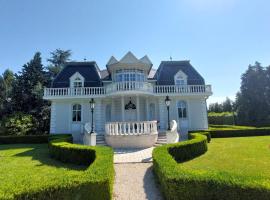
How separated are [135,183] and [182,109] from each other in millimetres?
15799

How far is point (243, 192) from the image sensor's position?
15.8 ft

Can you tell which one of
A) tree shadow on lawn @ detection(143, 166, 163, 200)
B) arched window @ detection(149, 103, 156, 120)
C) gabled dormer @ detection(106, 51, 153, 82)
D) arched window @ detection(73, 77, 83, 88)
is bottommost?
tree shadow on lawn @ detection(143, 166, 163, 200)

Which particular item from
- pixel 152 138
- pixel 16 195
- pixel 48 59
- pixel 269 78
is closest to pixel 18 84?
pixel 48 59

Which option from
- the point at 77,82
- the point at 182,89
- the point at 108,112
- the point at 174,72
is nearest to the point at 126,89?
the point at 108,112

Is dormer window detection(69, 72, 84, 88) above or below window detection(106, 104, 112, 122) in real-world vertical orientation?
above

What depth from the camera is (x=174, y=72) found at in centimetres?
2395

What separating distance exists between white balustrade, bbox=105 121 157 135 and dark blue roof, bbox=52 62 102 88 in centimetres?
808

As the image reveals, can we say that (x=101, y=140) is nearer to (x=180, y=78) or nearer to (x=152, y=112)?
(x=152, y=112)

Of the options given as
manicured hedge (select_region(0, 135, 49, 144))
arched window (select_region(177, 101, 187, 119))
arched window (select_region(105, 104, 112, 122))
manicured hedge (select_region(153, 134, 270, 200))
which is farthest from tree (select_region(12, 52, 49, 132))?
manicured hedge (select_region(153, 134, 270, 200))

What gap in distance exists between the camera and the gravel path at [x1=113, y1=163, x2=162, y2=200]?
6445 millimetres

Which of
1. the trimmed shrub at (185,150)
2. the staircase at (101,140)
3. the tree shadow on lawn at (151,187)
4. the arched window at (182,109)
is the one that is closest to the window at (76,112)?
the staircase at (101,140)

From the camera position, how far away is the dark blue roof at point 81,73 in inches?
891

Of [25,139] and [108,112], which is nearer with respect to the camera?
[25,139]

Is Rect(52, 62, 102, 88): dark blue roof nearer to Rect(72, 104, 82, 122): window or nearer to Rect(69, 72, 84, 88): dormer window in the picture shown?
Rect(69, 72, 84, 88): dormer window
